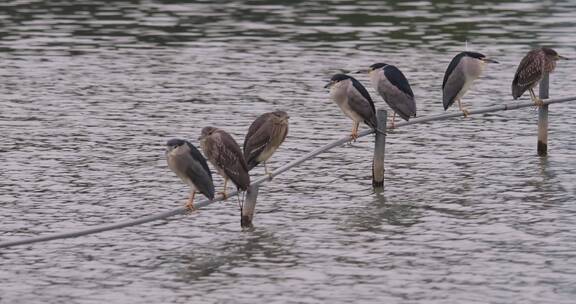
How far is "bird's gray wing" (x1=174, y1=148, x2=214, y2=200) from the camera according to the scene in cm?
1527

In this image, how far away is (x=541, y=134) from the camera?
20.7m

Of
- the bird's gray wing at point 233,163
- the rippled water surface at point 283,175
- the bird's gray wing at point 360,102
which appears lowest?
the rippled water surface at point 283,175

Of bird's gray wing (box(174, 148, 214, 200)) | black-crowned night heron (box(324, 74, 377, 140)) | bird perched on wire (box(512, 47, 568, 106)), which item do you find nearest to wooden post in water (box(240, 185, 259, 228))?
bird's gray wing (box(174, 148, 214, 200))

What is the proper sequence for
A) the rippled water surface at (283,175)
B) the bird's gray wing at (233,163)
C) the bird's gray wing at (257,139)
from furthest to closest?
the bird's gray wing at (257,139) → the bird's gray wing at (233,163) → the rippled water surface at (283,175)

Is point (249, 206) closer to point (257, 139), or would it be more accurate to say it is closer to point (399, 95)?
point (257, 139)

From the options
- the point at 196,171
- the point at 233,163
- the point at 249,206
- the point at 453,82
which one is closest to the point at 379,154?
the point at 453,82

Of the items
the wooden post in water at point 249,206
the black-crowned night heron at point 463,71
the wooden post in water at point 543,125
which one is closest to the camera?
the wooden post in water at point 249,206

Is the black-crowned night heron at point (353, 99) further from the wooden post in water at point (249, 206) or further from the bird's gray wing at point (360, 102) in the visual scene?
the wooden post in water at point (249, 206)

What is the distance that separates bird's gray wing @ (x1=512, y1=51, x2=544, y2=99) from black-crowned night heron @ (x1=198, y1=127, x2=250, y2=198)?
6.40 metres

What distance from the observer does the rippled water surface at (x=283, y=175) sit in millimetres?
14234

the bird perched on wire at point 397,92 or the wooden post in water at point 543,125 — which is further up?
the bird perched on wire at point 397,92

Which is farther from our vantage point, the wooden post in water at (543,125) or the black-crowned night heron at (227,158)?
the wooden post in water at (543,125)

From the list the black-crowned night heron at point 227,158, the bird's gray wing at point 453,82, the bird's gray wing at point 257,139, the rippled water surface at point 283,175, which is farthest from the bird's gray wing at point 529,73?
the black-crowned night heron at point 227,158

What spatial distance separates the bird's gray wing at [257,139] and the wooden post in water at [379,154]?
237cm
